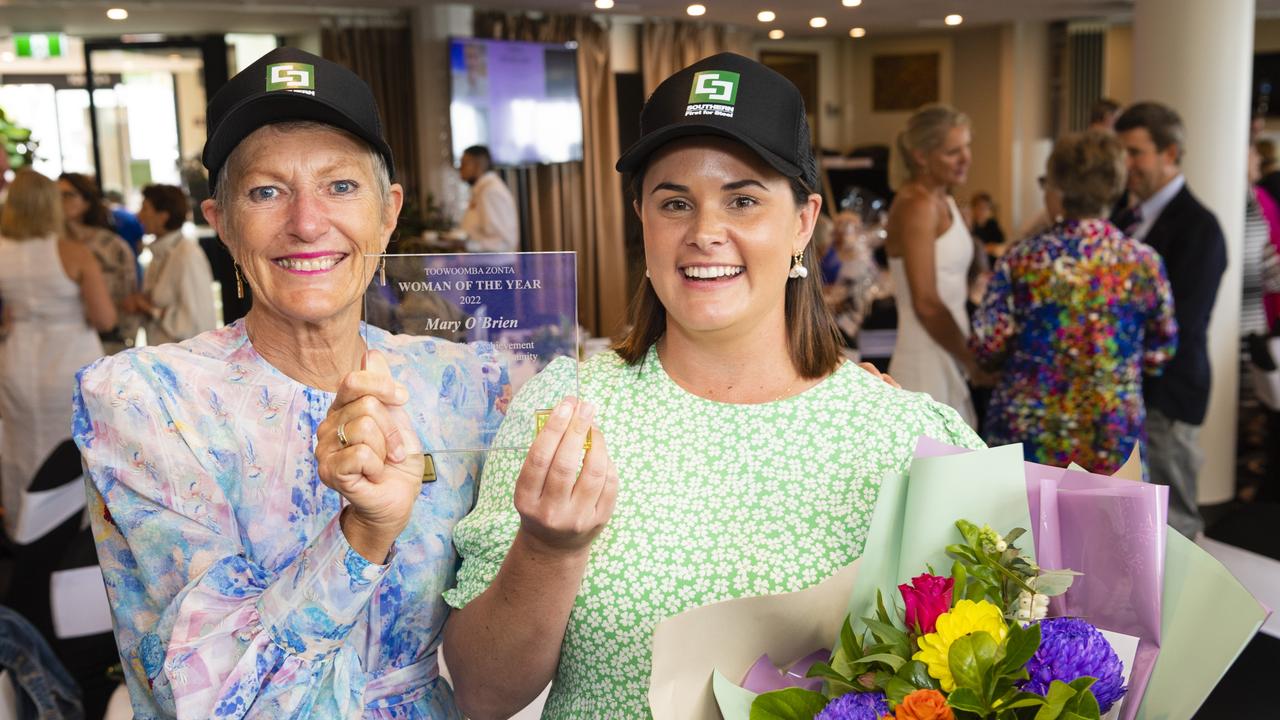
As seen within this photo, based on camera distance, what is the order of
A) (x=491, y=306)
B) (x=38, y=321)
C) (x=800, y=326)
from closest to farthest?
(x=491, y=306) < (x=800, y=326) < (x=38, y=321)

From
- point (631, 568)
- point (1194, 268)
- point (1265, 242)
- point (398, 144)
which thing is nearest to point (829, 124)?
point (398, 144)

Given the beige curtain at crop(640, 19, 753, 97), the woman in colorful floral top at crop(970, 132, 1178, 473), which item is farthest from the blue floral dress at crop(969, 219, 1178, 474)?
the beige curtain at crop(640, 19, 753, 97)

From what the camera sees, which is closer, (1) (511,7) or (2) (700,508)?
(2) (700,508)

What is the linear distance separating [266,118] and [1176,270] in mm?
3742

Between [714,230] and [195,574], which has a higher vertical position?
[714,230]

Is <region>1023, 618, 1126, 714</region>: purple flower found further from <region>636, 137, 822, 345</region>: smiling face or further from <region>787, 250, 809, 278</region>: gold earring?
<region>787, 250, 809, 278</region>: gold earring

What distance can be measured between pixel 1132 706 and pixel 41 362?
17.5 feet

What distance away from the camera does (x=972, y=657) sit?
0.99 meters

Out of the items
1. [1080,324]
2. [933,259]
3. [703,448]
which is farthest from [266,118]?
[933,259]

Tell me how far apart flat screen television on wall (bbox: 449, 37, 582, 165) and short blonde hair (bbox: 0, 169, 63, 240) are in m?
4.12

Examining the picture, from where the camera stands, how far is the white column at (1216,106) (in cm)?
544

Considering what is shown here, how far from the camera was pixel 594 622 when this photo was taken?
1426 mm

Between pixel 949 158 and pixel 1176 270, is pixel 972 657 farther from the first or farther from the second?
pixel 1176 270

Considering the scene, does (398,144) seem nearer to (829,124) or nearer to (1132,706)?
(829,124)
